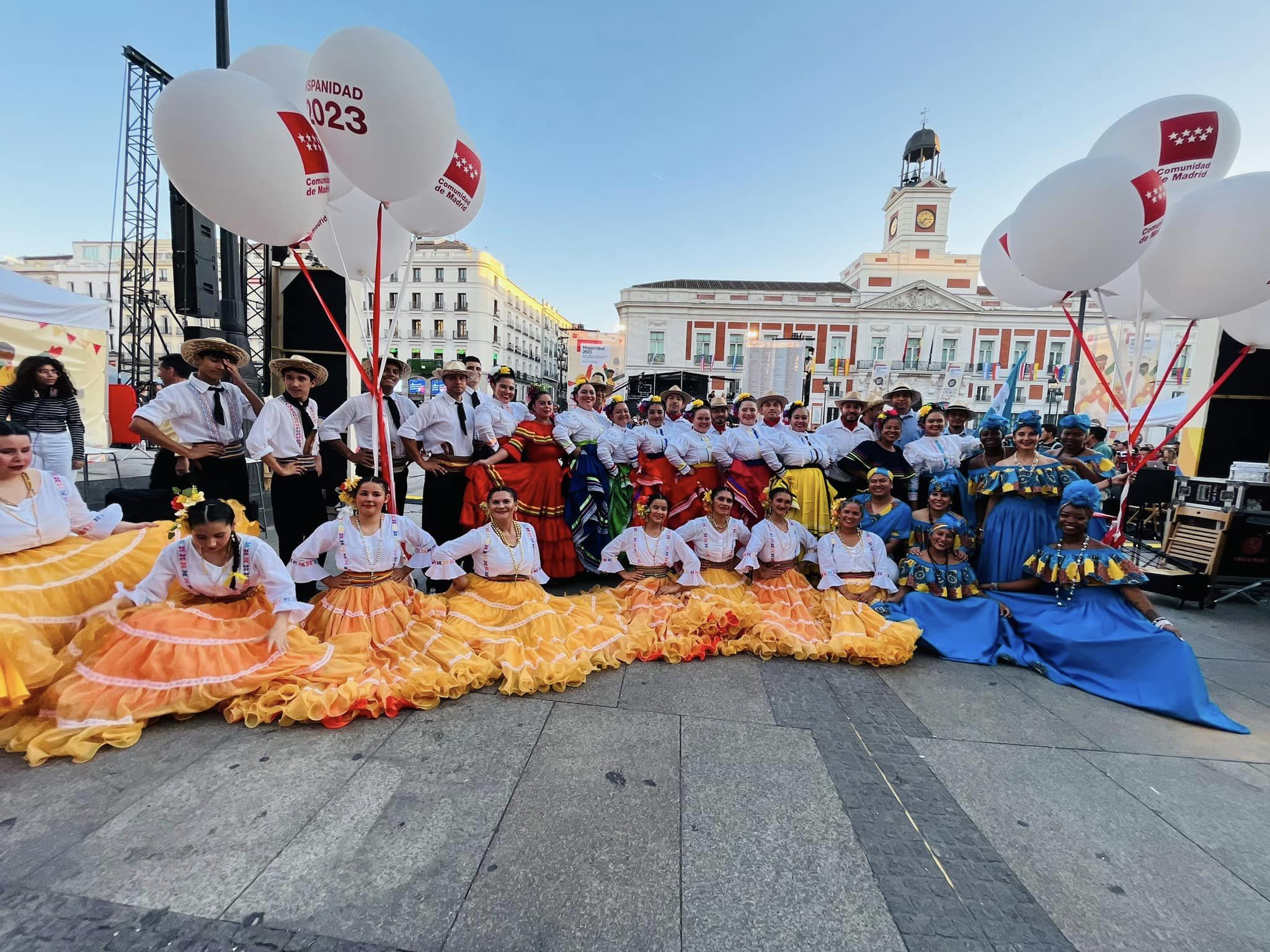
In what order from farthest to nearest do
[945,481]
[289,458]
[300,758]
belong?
[945,481] → [289,458] → [300,758]

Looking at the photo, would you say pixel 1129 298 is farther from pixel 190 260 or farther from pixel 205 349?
pixel 190 260

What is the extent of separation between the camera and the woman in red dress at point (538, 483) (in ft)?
13.9

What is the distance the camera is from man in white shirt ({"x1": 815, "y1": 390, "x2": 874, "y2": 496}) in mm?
5031

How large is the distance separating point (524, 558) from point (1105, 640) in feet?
11.9

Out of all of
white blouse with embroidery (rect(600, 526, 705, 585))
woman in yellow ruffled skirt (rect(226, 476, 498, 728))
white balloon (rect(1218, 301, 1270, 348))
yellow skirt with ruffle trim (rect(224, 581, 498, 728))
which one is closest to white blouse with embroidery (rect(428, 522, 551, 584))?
woman in yellow ruffled skirt (rect(226, 476, 498, 728))

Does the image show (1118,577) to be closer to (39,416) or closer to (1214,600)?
(1214,600)

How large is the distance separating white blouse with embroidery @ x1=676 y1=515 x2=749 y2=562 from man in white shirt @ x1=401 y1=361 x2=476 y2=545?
1.87 m

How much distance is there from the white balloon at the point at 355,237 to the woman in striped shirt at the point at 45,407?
2.36 m

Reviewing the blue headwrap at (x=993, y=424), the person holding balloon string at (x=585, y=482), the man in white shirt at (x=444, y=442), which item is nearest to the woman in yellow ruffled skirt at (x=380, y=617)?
the man in white shirt at (x=444, y=442)

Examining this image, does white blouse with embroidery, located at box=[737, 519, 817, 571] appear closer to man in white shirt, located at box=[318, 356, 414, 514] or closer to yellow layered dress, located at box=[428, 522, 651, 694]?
yellow layered dress, located at box=[428, 522, 651, 694]

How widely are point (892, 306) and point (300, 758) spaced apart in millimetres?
45417

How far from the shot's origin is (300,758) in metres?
2.25

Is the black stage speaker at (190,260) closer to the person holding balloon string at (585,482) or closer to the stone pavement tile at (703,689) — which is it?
the person holding balloon string at (585,482)

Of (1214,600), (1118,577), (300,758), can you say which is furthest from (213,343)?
(1214,600)
